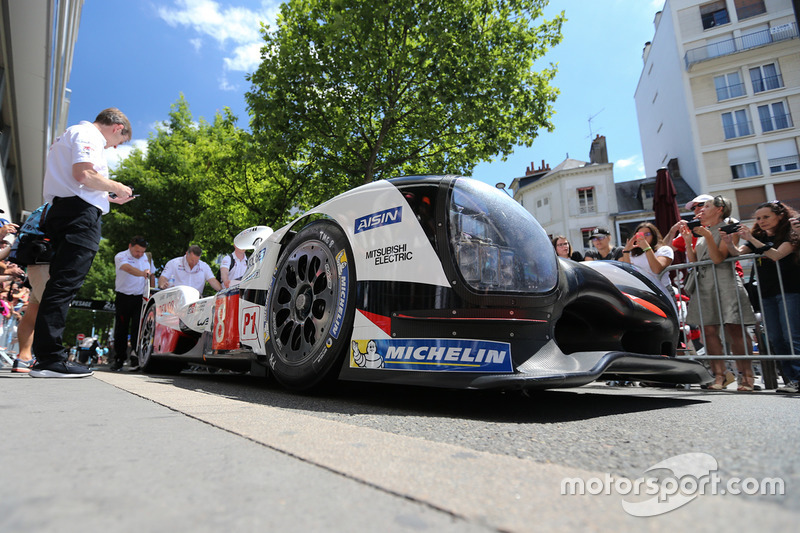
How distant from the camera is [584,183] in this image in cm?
3200

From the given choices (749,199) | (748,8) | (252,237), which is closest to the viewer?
(252,237)

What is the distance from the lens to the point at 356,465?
111 cm

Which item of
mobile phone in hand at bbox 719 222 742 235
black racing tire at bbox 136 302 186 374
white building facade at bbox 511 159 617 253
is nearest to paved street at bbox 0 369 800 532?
mobile phone in hand at bbox 719 222 742 235

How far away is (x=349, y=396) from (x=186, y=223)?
61.4 ft

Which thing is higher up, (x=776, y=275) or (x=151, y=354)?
(x=776, y=275)

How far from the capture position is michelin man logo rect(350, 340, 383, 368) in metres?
2.36

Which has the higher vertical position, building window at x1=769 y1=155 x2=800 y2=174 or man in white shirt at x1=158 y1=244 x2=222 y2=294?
building window at x1=769 y1=155 x2=800 y2=174

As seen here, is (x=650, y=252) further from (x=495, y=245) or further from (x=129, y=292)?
(x=129, y=292)

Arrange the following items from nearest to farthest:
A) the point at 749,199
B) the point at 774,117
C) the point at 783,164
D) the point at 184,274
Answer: the point at 184,274
the point at 783,164
the point at 749,199
the point at 774,117

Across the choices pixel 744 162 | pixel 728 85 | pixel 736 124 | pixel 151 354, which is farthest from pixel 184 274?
pixel 728 85

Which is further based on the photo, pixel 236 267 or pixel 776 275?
pixel 236 267

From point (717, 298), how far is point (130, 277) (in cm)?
705

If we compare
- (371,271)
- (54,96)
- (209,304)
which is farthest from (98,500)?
(54,96)

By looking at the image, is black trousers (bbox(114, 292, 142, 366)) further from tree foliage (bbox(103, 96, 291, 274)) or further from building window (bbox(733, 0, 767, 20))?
building window (bbox(733, 0, 767, 20))
